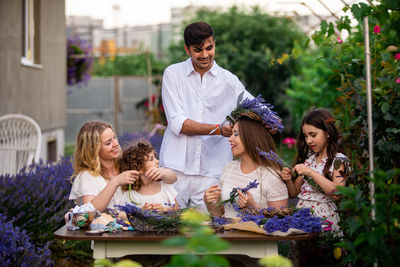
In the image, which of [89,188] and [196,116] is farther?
[196,116]

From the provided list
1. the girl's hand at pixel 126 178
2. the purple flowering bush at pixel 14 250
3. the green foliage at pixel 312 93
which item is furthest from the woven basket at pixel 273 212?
the green foliage at pixel 312 93

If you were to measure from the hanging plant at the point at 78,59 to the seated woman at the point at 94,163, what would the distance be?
861 centimetres

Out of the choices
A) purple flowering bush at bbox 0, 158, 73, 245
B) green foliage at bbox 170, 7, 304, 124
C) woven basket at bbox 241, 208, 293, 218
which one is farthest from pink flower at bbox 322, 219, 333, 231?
green foliage at bbox 170, 7, 304, 124

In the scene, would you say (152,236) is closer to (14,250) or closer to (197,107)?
(14,250)

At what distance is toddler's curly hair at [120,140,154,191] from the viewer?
354cm

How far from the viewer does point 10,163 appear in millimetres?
6238

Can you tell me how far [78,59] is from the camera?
481 inches

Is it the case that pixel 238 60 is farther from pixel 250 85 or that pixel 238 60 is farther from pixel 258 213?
pixel 258 213

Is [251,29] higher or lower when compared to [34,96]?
higher

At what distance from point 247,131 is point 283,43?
36.2 feet

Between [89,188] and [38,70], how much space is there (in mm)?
5541

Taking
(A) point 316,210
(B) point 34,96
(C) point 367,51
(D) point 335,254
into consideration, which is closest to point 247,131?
(A) point 316,210

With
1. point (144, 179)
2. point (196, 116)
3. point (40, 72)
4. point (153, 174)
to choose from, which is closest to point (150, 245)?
point (153, 174)

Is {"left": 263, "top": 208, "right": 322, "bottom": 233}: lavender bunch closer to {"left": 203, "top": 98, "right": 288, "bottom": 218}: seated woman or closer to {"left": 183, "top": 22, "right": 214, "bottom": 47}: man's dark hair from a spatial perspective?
{"left": 203, "top": 98, "right": 288, "bottom": 218}: seated woman
